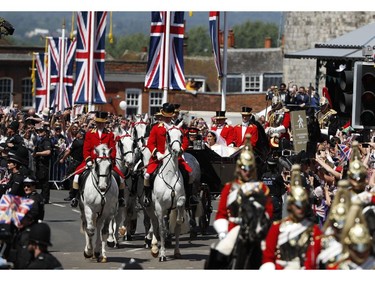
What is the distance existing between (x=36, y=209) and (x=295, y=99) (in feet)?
59.0

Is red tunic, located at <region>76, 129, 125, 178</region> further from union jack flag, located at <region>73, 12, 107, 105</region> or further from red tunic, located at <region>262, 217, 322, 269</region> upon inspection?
union jack flag, located at <region>73, 12, 107, 105</region>

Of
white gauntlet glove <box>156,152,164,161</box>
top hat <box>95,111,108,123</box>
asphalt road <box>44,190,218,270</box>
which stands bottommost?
asphalt road <box>44,190,218,270</box>

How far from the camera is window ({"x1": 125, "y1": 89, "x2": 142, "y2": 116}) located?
278 feet

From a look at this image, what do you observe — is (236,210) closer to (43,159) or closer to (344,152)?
(344,152)

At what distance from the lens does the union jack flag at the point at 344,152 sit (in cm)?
2316

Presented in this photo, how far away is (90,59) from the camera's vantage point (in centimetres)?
3941

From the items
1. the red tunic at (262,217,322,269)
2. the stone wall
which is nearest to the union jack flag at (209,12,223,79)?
the stone wall

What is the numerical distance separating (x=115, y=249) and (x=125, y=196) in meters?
1.38

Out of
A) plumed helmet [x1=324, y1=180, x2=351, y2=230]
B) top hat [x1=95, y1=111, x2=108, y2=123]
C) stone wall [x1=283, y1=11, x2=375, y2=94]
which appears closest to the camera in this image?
plumed helmet [x1=324, y1=180, x2=351, y2=230]

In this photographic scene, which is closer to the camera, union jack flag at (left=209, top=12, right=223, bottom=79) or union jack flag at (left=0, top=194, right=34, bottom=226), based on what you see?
union jack flag at (left=0, top=194, right=34, bottom=226)

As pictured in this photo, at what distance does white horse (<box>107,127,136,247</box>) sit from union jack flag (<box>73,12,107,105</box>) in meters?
13.3

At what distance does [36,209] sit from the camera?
18.1 m

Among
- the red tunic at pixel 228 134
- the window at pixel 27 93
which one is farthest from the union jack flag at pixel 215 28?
the window at pixel 27 93

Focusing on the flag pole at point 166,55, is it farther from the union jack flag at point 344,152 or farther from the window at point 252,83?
the window at point 252,83
